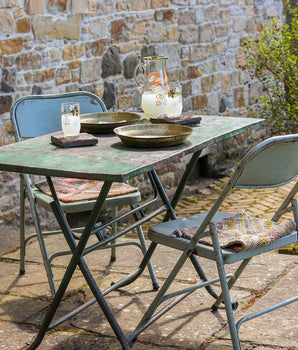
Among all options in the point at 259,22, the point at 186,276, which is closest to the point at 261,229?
the point at 186,276

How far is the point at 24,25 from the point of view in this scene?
4758mm

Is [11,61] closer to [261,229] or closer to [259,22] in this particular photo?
[261,229]

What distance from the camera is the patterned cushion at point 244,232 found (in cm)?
266

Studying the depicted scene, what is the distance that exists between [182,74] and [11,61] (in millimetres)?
2325

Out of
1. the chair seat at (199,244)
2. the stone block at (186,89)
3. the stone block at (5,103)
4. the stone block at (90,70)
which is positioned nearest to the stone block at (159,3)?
the stone block at (186,89)

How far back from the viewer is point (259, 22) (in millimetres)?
8016

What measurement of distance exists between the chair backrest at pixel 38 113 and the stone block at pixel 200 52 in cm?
311

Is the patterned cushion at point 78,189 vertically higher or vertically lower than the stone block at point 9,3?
lower

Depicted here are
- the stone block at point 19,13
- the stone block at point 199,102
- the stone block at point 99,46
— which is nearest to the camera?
the stone block at point 19,13

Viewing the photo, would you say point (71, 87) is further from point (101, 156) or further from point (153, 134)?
point (101, 156)

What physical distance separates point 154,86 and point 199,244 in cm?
94

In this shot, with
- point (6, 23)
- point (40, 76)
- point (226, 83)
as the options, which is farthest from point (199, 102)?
point (6, 23)

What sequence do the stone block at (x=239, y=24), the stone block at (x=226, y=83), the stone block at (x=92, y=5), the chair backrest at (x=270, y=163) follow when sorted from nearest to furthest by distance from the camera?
the chair backrest at (x=270, y=163)
the stone block at (x=92, y=5)
the stone block at (x=226, y=83)
the stone block at (x=239, y=24)

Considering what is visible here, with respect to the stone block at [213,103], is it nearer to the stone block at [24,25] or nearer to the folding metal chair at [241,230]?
the stone block at [24,25]
